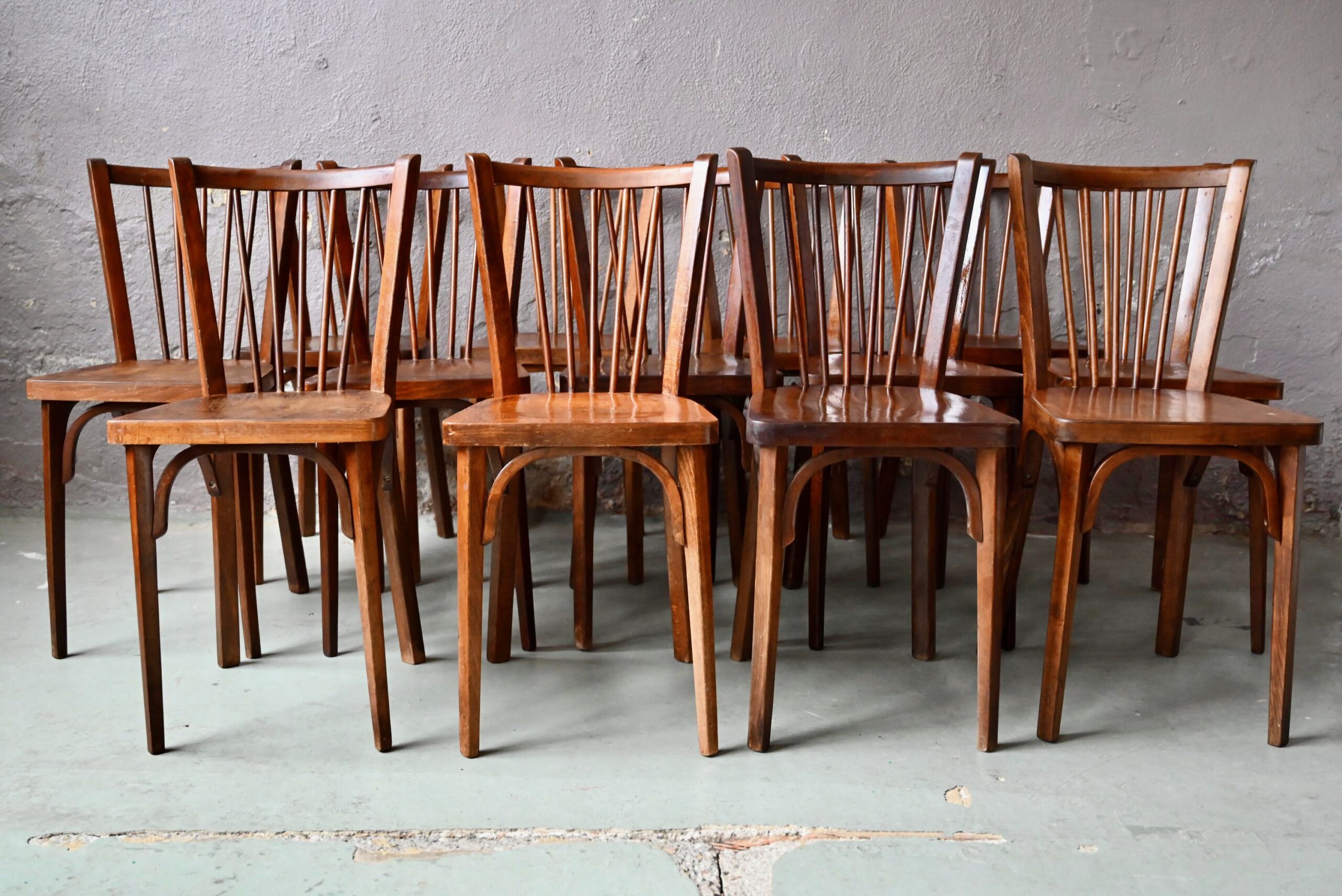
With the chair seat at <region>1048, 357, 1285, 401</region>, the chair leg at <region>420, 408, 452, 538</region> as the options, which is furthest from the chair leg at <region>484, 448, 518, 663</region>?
the chair seat at <region>1048, 357, 1285, 401</region>

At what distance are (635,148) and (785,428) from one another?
164 centimetres

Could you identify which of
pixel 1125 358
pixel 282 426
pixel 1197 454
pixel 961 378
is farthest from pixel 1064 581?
pixel 282 426

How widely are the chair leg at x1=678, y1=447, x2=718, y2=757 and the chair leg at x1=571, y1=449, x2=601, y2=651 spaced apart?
490 mm

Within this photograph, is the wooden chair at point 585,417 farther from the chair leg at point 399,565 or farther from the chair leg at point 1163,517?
the chair leg at point 1163,517

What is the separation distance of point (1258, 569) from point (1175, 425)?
73 cm

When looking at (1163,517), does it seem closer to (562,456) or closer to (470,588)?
(562,456)

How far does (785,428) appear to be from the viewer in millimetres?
1563

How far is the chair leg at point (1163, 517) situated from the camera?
2.19m

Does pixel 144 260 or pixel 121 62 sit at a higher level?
pixel 121 62

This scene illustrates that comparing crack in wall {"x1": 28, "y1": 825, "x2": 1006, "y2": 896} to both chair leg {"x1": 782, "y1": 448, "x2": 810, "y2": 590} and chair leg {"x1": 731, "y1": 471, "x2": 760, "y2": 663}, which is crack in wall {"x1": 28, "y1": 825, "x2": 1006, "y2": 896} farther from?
chair leg {"x1": 782, "y1": 448, "x2": 810, "y2": 590}

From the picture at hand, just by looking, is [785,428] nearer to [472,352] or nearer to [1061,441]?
[1061,441]

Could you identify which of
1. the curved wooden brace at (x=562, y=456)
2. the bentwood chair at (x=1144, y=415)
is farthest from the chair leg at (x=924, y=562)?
the curved wooden brace at (x=562, y=456)

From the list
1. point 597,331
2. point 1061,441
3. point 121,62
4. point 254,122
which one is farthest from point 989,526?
point 121,62

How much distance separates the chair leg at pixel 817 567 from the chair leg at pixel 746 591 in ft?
0.41
